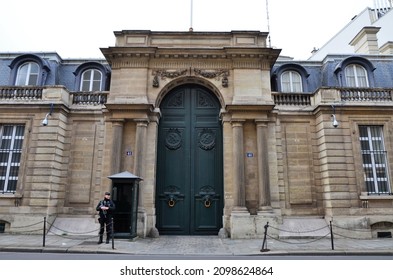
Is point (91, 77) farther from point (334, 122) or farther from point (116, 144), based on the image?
point (334, 122)

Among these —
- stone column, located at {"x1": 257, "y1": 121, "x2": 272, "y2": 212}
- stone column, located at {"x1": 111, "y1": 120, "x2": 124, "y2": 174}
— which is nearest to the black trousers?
stone column, located at {"x1": 111, "y1": 120, "x2": 124, "y2": 174}

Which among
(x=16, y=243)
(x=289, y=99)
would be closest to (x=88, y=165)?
(x=16, y=243)

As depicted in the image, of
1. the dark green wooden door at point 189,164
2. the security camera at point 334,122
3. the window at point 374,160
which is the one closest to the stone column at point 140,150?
the dark green wooden door at point 189,164

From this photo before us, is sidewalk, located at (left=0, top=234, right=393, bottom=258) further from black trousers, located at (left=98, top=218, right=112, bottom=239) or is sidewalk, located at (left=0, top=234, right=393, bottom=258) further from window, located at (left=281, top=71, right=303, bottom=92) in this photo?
window, located at (left=281, top=71, right=303, bottom=92)

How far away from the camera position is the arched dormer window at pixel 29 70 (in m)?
15.5

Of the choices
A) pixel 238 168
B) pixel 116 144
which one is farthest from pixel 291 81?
pixel 116 144

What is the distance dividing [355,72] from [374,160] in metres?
4.98

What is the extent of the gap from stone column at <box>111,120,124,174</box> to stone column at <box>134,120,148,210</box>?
0.82 m

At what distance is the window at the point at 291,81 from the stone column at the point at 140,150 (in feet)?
25.7

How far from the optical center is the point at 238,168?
13609 mm

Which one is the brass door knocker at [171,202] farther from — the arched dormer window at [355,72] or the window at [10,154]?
the arched dormer window at [355,72]

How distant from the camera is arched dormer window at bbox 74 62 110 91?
51.8 ft

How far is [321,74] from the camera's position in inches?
671

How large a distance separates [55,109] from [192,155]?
23.0ft
